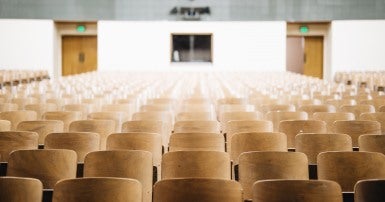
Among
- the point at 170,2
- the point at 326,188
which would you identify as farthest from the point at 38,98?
the point at 170,2

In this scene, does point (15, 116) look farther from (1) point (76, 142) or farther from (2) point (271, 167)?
(2) point (271, 167)

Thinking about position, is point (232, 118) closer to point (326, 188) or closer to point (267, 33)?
point (326, 188)

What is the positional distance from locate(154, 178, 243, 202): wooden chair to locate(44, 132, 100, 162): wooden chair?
1546 millimetres

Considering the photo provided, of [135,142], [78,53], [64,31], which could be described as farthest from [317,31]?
[135,142]

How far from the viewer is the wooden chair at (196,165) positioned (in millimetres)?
3211

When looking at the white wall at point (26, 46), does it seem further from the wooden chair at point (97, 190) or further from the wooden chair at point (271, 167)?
the wooden chair at point (97, 190)

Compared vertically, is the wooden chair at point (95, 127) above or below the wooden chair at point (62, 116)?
below

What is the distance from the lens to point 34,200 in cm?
252

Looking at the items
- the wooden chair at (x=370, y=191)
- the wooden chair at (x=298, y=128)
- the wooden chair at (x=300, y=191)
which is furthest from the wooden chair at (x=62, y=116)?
the wooden chair at (x=370, y=191)

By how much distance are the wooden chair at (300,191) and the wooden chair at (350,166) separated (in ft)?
2.59

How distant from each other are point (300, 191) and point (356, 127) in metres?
2.48

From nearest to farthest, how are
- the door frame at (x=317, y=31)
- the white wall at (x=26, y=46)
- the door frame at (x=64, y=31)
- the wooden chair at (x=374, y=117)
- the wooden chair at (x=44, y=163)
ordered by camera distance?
1. the wooden chair at (x=44, y=163)
2. the wooden chair at (x=374, y=117)
3. the white wall at (x=26, y=46)
4. the door frame at (x=317, y=31)
5. the door frame at (x=64, y=31)

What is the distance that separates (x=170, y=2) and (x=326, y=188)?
1788cm

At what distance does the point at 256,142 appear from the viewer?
3896 mm
